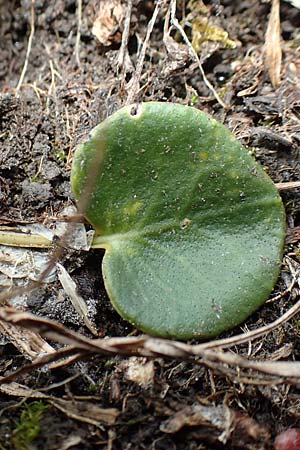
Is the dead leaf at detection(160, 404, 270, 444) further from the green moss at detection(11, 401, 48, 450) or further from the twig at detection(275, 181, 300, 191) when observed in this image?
the twig at detection(275, 181, 300, 191)

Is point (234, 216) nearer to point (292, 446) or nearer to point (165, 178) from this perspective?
point (165, 178)

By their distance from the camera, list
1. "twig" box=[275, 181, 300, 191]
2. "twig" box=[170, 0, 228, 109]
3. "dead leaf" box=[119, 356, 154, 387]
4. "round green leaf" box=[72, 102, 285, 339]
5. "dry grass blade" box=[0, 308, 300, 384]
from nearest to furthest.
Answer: "dry grass blade" box=[0, 308, 300, 384] < "dead leaf" box=[119, 356, 154, 387] < "round green leaf" box=[72, 102, 285, 339] < "twig" box=[275, 181, 300, 191] < "twig" box=[170, 0, 228, 109]

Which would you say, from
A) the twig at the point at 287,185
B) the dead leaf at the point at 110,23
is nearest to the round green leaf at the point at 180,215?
the twig at the point at 287,185

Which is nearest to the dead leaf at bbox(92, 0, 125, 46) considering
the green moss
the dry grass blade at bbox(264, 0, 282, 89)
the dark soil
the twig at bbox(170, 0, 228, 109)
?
the dark soil

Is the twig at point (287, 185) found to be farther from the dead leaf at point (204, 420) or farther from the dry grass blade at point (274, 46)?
the dead leaf at point (204, 420)

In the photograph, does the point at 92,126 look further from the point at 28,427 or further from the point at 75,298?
the point at 28,427
